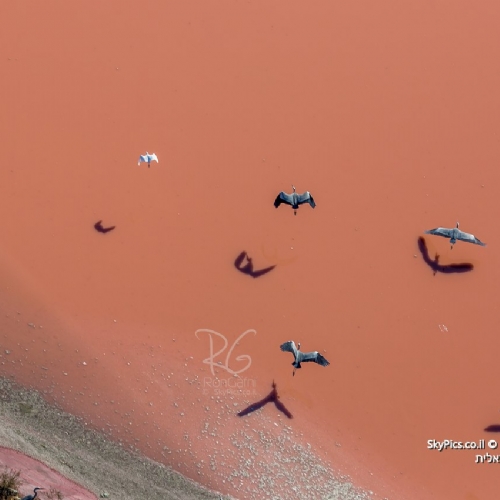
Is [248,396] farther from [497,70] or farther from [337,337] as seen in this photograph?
[497,70]

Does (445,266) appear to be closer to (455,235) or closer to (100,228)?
(455,235)

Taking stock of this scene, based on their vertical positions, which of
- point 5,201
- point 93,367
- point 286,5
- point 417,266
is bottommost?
point 93,367

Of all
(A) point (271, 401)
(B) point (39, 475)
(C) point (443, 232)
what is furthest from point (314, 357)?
(B) point (39, 475)

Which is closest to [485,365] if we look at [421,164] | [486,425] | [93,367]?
[486,425]

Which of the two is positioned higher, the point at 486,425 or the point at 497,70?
the point at 497,70

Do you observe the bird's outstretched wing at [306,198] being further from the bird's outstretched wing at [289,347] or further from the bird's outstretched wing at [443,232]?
the bird's outstretched wing at [289,347]

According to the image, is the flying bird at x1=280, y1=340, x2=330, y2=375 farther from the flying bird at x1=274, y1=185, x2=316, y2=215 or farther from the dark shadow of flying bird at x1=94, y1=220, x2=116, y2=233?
the dark shadow of flying bird at x1=94, y1=220, x2=116, y2=233
